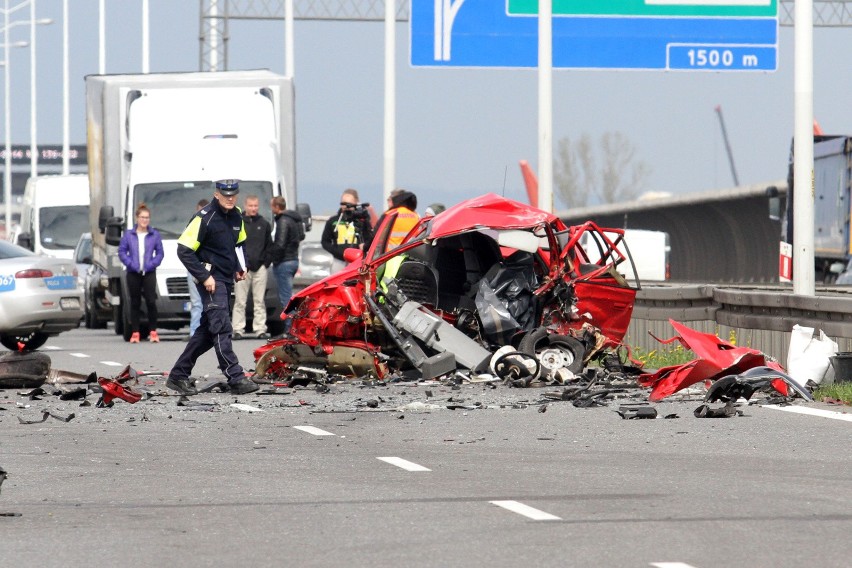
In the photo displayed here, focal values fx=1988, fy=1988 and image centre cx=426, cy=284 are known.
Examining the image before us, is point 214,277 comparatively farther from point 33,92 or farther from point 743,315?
point 33,92

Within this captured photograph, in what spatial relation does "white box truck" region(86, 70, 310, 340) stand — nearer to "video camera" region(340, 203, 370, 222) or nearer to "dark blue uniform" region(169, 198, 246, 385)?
"video camera" region(340, 203, 370, 222)

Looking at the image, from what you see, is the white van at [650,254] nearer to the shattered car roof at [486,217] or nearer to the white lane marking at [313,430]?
the shattered car roof at [486,217]

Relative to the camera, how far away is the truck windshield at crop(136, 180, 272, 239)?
25969 mm

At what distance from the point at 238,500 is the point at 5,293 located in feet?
44.3

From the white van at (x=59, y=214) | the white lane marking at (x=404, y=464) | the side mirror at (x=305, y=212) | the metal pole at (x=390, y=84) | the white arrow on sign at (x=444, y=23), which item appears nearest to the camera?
the white lane marking at (x=404, y=464)

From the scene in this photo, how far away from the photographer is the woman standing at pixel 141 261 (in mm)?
24750

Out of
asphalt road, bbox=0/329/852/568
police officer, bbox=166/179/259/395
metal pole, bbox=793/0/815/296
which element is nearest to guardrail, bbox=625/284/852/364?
metal pole, bbox=793/0/815/296

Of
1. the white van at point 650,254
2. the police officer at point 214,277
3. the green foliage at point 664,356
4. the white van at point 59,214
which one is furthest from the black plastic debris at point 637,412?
the white van at point 650,254

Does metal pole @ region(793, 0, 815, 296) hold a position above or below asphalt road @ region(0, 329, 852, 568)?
above

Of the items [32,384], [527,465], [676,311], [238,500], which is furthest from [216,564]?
[676,311]

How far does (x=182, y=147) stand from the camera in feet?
85.8

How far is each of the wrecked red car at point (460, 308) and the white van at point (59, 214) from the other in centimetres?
2098

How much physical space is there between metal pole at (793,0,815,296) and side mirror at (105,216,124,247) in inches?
405

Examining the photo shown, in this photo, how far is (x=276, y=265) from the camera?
84.1 ft
